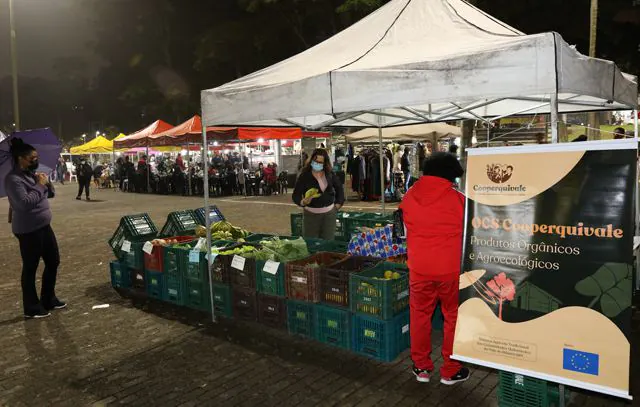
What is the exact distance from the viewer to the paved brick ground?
Answer: 3.71m

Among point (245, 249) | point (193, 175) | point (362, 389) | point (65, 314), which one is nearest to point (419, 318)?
point (362, 389)

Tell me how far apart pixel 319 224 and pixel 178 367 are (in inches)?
111

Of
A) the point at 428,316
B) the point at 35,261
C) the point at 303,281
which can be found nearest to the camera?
the point at 428,316

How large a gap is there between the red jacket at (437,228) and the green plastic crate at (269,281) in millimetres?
1623

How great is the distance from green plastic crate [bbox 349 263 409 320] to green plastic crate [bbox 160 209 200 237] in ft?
11.4

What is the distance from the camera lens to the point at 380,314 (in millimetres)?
4156

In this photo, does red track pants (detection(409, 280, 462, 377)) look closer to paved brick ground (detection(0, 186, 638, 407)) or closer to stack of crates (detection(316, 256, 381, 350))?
paved brick ground (detection(0, 186, 638, 407))

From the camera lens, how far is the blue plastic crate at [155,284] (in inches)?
237

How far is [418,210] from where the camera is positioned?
360 centimetres

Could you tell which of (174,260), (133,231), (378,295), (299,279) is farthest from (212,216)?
(378,295)

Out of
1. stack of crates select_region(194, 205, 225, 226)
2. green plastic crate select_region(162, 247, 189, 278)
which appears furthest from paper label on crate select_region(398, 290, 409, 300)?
stack of crates select_region(194, 205, 225, 226)

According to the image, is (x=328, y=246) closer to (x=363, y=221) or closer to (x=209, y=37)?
(x=363, y=221)

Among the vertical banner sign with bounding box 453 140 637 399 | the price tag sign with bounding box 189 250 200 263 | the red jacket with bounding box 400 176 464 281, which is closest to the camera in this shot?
the vertical banner sign with bounding box 453 140 637 399

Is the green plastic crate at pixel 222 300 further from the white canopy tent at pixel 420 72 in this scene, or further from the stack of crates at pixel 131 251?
the white canopy tent at pixel 420 72
